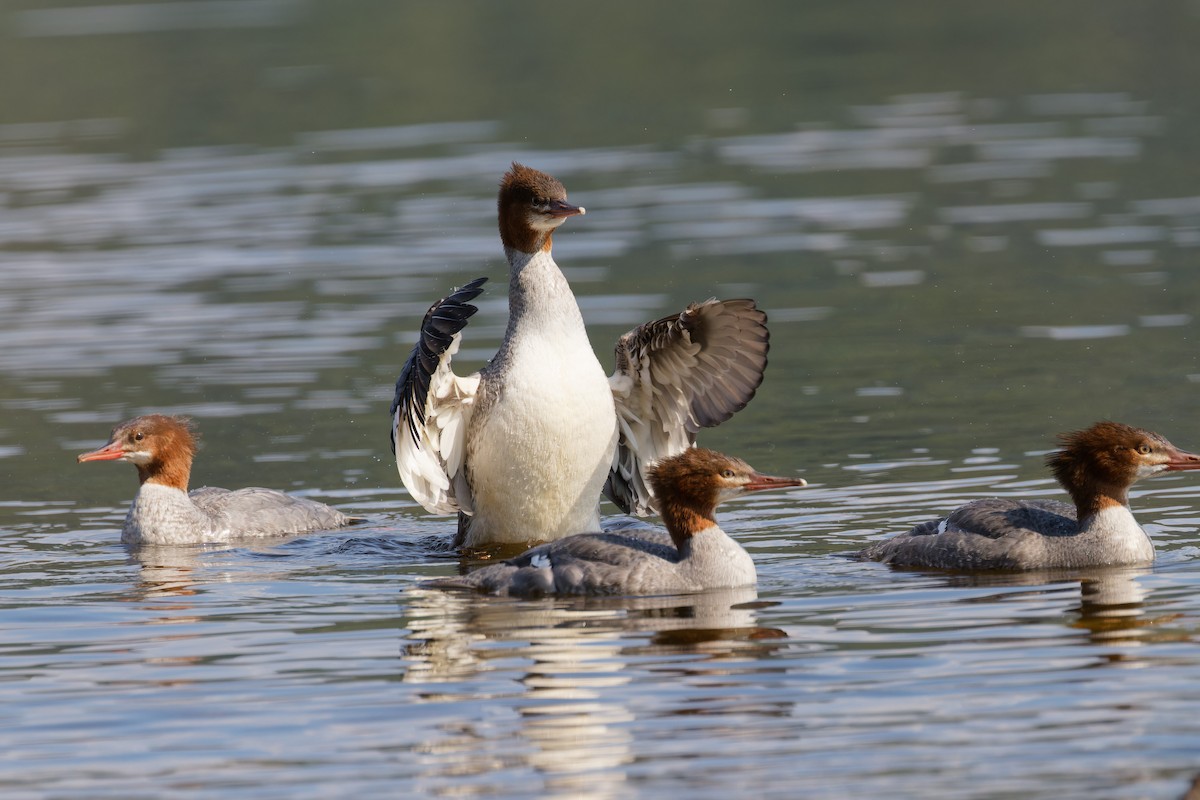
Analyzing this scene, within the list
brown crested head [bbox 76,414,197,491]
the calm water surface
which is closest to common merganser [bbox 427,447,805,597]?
the calm water surface

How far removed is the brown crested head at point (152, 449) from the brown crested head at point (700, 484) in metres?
4.28

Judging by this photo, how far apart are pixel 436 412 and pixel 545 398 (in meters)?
0.71

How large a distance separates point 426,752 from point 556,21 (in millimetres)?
48811

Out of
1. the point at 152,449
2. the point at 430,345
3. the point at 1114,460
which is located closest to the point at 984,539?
the point at 1114,460

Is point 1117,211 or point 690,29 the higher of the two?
point 690,29

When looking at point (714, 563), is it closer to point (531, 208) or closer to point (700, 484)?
point (700, 484)

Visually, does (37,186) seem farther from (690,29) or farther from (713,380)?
(690,29)

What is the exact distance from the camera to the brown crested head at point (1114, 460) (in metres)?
11.9

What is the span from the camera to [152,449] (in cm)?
1434

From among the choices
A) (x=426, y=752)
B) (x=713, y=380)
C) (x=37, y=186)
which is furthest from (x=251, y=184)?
(x=426, y=752)

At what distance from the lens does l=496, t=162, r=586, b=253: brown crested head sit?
13047 millimetres

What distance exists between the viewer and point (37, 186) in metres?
31.6

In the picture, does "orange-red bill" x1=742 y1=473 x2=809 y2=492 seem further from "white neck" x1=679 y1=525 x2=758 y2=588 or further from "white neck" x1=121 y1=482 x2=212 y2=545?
"white neck" x1=121 y1=482 x2=212 y2=545

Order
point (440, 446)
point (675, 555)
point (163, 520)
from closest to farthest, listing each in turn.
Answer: point (675, 555), point (440, 446), point (163, 520)
